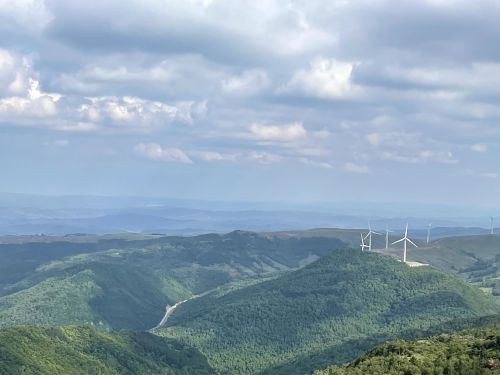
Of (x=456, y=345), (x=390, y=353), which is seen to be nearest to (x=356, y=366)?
(x=390, y=353)

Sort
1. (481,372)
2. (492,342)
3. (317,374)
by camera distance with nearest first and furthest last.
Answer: (481,372)
(492,342)
(317,374)

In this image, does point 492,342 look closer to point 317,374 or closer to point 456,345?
point 456,345

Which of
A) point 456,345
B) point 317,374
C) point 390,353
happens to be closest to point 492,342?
point 456,345

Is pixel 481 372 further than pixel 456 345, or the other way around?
pixel 456 345

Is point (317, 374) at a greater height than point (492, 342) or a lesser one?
lesser

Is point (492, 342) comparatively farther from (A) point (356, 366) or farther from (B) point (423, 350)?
(A) point (356, 366)

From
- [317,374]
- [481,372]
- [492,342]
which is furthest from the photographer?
[317,374]
